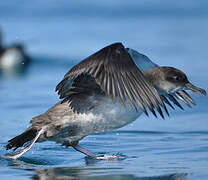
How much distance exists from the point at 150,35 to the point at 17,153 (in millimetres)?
9001

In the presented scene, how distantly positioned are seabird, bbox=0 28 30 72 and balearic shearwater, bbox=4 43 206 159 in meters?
7.24

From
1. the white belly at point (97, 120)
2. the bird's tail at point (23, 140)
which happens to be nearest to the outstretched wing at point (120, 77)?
the white belly at point (97, 120)

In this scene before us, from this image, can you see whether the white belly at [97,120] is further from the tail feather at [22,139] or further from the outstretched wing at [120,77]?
the tail feather at [22,139]

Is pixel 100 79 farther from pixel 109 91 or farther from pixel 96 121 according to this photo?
pixel 96 121

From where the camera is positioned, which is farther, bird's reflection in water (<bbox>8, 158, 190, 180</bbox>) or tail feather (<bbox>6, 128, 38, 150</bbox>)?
tail feather (<bbox>6, 128, 38, 150</bbox>)

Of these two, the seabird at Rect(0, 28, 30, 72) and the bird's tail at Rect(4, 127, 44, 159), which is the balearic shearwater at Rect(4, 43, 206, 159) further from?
the seabird at Rect(0, 28, 30, 72)

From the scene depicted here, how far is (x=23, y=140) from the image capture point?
8008 millimetres

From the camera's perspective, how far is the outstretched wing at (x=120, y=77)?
700 centimetres

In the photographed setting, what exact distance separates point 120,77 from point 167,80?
78 cm

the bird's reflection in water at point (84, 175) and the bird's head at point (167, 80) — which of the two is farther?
the bird's head at point (167, 80)

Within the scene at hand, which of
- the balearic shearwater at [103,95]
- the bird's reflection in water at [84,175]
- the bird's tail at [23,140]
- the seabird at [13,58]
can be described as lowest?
the bird's reflection in water at [84,175]

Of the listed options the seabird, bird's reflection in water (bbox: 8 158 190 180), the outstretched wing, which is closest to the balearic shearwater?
the outstretched wing

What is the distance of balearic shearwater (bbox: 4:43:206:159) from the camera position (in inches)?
277

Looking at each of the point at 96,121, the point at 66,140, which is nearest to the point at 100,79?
the point at 96,121
